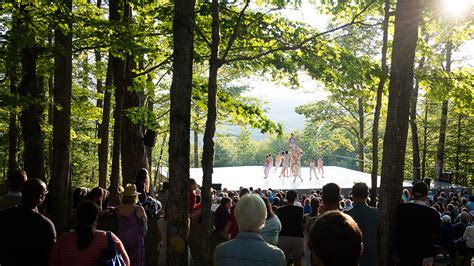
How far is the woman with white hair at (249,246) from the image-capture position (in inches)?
142

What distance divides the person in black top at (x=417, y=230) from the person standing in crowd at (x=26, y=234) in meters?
4.14

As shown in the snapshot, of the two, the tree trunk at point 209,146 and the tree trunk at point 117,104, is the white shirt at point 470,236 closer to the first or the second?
the tree trunk at point 209,146

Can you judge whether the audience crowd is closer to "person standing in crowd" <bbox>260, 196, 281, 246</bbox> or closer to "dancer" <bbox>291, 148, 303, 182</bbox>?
"person standing in crowd" <bbox>260, 196, 281, 246</bbox>

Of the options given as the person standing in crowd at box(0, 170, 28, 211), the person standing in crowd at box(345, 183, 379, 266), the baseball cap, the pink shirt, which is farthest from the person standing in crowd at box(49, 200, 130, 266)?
the baseball cap

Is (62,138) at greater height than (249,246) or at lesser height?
greater

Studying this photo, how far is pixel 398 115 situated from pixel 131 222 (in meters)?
3.81

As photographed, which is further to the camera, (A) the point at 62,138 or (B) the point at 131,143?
(B) the point at 131,143

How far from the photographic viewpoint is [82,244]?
4430 millimetres

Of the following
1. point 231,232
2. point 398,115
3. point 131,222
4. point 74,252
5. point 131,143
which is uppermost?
point 398,115

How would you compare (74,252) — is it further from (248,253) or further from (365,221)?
(365,221)

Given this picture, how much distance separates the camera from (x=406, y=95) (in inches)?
251

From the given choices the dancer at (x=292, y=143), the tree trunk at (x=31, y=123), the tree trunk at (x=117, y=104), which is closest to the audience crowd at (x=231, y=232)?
the tree trunk at (x=117, y=104)

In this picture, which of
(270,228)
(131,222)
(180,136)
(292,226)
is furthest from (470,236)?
(180,136)

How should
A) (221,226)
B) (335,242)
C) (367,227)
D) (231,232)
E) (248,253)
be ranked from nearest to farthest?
(335,242), (248,253), (367,227), (231,232), (221,226)
